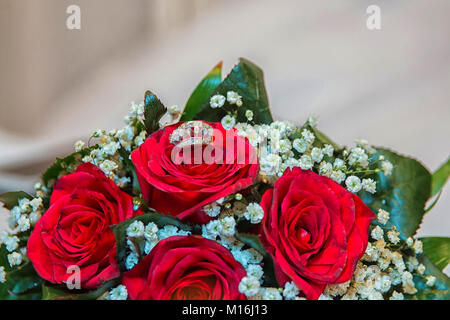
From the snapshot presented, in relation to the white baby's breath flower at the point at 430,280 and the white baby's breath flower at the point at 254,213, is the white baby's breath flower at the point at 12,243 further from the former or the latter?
the white baby's breath flower at the point at 430,280

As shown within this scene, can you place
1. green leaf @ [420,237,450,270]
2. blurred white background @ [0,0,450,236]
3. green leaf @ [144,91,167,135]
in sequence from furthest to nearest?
blurred white background @ [0,0,450,236], green leaf @ [420,237,450,270], green leaf @ [144,91,167,135]

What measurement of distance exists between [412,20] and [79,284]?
3.26 feet

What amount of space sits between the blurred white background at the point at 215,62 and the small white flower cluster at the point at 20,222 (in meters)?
0.53

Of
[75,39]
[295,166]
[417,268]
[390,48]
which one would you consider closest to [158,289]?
[295,166]

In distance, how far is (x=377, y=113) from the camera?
3.59ft

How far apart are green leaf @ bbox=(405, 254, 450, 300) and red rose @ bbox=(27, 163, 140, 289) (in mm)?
325

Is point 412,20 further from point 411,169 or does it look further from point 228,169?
point 228,169

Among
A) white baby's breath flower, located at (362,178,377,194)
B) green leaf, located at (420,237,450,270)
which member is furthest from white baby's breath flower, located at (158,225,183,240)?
green leaf, located at (420,237,450,270)

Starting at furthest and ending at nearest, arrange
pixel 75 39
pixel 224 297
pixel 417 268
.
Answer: pixel 75 39, pixel 417 268, pixel 224 297

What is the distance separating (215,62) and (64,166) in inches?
23.8

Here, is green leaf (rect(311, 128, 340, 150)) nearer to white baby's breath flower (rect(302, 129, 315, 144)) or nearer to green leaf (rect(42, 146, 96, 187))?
white baby's breath flower (rect(302, 129, 315, 144))

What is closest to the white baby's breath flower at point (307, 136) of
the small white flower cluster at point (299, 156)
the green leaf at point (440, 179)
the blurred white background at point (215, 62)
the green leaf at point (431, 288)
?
the small white flower cluster at point (299, 156)

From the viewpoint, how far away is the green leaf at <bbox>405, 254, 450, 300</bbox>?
48cm

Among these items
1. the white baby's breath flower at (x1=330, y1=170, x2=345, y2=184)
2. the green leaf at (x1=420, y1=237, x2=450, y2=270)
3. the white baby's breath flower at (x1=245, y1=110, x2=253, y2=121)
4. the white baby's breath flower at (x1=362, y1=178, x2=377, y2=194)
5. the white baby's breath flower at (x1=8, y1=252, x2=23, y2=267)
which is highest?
the white baby's breath flower at (x1=245, y1=110, x2=253, y2=121)
